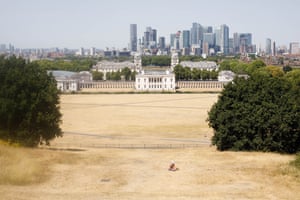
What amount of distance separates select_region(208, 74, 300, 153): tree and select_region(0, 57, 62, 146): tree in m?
11.7

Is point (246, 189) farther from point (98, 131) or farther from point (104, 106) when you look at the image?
point (104, 106)

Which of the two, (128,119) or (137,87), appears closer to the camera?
(128,119)

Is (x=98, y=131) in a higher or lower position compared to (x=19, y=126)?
lower

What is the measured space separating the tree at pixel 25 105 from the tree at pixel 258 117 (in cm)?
1175

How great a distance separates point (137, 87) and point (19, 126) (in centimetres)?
8737

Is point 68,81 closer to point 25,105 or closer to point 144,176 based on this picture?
point 25,105

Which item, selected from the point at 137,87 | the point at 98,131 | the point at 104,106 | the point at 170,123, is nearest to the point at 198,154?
the point at 98,131

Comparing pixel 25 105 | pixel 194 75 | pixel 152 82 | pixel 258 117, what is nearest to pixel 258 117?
pixel 258 117

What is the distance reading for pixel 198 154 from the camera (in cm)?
2875

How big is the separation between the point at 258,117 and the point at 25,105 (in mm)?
15514

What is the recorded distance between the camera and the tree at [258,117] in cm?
2972

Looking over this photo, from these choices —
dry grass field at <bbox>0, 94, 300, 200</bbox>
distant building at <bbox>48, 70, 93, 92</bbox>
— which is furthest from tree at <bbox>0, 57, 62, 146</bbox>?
distant building at <bbox>48, 70, 93, 92</bbox>

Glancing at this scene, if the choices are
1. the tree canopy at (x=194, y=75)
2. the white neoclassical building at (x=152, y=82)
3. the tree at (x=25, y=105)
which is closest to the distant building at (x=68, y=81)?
the white neoclassical building at (x=152, y=82)

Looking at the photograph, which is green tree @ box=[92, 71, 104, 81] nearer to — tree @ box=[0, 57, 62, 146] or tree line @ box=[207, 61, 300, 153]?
tree @ box=[0, 57, 62, 146]
